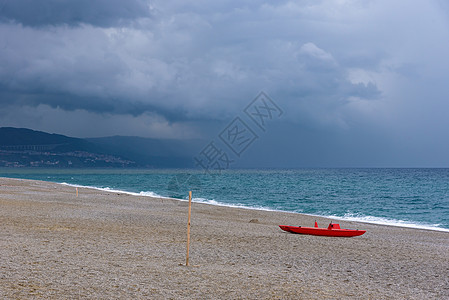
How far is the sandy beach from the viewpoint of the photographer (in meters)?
8.38

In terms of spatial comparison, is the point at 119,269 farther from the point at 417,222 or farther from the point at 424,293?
the point at 417,222

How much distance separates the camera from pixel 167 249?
1310 centimetres

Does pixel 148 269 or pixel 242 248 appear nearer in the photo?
pixel 148 269

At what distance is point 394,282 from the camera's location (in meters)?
10.3

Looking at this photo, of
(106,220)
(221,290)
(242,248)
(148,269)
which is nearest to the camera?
(221,290)

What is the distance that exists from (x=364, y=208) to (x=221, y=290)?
1353 inches

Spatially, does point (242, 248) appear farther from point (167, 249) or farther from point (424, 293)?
point (424, 293)

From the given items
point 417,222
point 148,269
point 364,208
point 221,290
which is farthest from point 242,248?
point 364,208

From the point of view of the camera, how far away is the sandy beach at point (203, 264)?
838 centimetres

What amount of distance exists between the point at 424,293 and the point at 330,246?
6.32 m

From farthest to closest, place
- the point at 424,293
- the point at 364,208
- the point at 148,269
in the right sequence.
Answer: the point at 364,208, the point at 148,269, the point at 424,293

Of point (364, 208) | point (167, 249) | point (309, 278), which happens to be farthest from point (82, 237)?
point (364, 208)

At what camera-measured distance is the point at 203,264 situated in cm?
1115

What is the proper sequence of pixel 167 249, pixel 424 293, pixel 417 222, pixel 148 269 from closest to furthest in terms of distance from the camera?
pixel 424 293 < pixel 148 269 < pixel 167 249 < pixel 417 222
